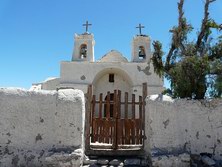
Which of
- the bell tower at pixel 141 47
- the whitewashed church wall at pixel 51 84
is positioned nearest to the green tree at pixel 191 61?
the bell tower at pixel 141 47

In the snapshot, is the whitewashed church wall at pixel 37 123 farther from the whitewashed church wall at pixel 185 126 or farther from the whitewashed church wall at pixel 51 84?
the whitewashed church wall at pixel 51 84

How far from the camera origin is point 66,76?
64.7 feet

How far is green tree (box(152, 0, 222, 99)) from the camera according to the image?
20.3 ft

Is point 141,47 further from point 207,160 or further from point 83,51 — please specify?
point 207,160

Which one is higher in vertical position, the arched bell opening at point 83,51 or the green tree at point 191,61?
the arched bell opening at point 83,51

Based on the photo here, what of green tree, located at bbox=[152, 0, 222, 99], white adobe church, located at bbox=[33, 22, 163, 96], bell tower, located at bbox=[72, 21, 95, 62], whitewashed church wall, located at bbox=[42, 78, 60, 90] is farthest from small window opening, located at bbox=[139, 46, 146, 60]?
green tree, located at bbox=[152, 0, 222, 99]

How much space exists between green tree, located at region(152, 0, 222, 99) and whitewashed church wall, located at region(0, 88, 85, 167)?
2.47 meters

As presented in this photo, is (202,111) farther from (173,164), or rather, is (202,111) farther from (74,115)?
(74,115)

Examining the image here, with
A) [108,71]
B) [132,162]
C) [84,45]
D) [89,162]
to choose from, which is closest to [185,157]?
[132,162]

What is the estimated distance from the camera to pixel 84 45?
820 inches

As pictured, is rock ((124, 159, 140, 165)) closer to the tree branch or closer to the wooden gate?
the wooden gate

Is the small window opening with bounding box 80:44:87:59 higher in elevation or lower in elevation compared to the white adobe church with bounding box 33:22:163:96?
higher

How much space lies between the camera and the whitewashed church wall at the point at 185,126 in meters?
5.87

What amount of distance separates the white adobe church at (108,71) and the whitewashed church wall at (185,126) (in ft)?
42.4
